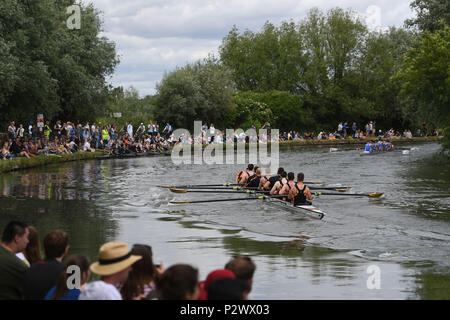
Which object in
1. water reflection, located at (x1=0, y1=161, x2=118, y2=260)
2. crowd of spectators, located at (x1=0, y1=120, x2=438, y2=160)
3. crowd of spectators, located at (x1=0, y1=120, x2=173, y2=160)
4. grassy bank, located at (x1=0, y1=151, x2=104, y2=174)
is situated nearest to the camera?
water reflection, located at (x1=0, y1=161, x2=118, y2=260)

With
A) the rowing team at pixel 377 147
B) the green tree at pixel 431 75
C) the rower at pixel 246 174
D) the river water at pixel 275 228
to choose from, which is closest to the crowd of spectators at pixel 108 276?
the river water at pixel 275 228

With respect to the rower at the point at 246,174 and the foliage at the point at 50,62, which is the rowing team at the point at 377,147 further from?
the rower at the point at 246,174

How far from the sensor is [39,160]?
116ft

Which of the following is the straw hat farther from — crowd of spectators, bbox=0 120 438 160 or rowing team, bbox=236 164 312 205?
crowd of spectators, bbox=0 120 438 160

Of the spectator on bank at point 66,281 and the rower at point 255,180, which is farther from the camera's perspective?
the rower at point 255,180

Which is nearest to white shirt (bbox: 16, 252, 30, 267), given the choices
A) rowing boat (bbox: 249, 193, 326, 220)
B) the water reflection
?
the water reflection

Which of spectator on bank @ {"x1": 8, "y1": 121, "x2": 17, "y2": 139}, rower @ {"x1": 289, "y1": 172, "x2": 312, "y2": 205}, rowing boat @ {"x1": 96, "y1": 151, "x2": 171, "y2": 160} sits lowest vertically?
rower @ {"x1": 289, "y1": 172, "x2": 312, "y2": 205}

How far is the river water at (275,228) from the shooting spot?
35.8 ft

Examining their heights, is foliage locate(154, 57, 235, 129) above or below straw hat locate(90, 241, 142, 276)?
above

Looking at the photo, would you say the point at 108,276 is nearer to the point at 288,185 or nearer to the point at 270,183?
the point at 288,185

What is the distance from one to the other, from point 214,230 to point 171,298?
11.3 metres

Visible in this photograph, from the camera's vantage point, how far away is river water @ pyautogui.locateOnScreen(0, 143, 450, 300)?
10898mm

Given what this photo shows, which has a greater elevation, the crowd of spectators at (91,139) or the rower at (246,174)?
the crowd of spectators at (91,139)

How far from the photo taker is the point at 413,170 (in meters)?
36.7
